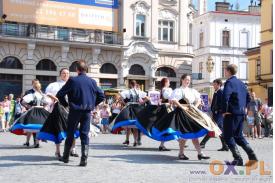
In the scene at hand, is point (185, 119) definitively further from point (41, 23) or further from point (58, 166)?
point (41, 23)

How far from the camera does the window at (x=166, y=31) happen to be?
41.7 m

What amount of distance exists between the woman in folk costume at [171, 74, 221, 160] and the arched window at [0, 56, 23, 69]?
2652cm

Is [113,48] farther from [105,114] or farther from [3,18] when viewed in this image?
[105,114]

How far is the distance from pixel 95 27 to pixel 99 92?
28.5 m

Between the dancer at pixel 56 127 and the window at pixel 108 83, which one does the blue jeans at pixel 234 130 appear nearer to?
the dancer at pixel 56 127

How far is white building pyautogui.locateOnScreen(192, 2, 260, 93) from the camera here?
192ft

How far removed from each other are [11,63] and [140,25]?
10.3 metres

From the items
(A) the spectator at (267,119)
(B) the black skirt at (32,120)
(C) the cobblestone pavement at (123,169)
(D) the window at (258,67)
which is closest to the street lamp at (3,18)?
(A) the spectator at (267,119)

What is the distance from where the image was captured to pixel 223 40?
59344 millimetres

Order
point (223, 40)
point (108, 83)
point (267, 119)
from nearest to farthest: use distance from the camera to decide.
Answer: point (267, 119), point (108, 83), point (223, 40)

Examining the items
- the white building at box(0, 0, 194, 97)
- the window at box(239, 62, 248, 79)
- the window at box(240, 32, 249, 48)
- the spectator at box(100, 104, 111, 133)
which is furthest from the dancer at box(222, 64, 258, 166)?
the window at box(240, 32, 249, 48)

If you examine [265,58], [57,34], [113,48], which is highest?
[57,34]

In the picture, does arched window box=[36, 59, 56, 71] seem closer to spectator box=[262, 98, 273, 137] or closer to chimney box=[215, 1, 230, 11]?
spectator box=[262, 98, 273, 137]

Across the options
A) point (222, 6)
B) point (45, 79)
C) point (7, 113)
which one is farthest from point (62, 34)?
point (222, 6)
